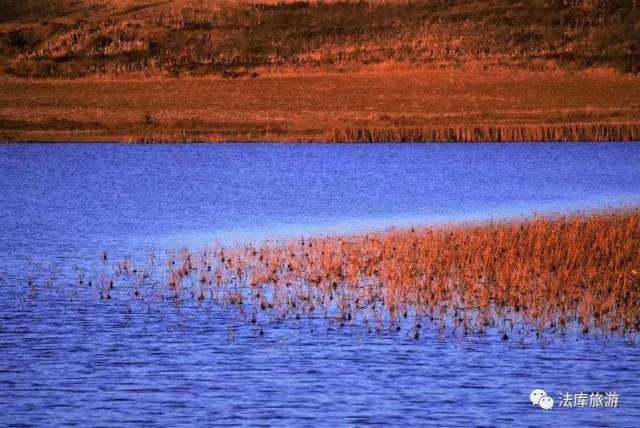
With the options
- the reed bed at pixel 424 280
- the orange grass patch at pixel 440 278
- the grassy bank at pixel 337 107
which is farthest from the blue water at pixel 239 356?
the grassy bank at pixel 337 107

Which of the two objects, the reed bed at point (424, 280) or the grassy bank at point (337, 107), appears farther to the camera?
the grassy bank at point (337, 107)

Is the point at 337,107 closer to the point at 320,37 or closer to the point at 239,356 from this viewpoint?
the point at 320,37

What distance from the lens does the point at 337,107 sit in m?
70.9

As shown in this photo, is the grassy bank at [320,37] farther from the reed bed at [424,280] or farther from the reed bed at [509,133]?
the reed bed at [424,280]

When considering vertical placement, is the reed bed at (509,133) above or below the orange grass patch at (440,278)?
above

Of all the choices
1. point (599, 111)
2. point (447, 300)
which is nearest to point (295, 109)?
point (599, 111)

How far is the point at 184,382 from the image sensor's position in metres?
16.7

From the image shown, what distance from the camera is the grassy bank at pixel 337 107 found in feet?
207

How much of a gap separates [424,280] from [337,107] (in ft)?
161

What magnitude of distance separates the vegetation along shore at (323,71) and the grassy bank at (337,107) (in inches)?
4.4

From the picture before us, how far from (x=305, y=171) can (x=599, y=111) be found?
20.9 m

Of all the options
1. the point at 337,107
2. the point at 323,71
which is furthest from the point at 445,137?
the point at 323,71

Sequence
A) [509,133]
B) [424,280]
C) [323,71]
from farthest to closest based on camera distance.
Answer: [323,71], [509,133], [424,280]

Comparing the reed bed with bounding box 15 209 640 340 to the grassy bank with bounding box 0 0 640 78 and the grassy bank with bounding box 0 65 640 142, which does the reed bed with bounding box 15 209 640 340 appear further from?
the grassy bank with bounding box 0 0 640 78
